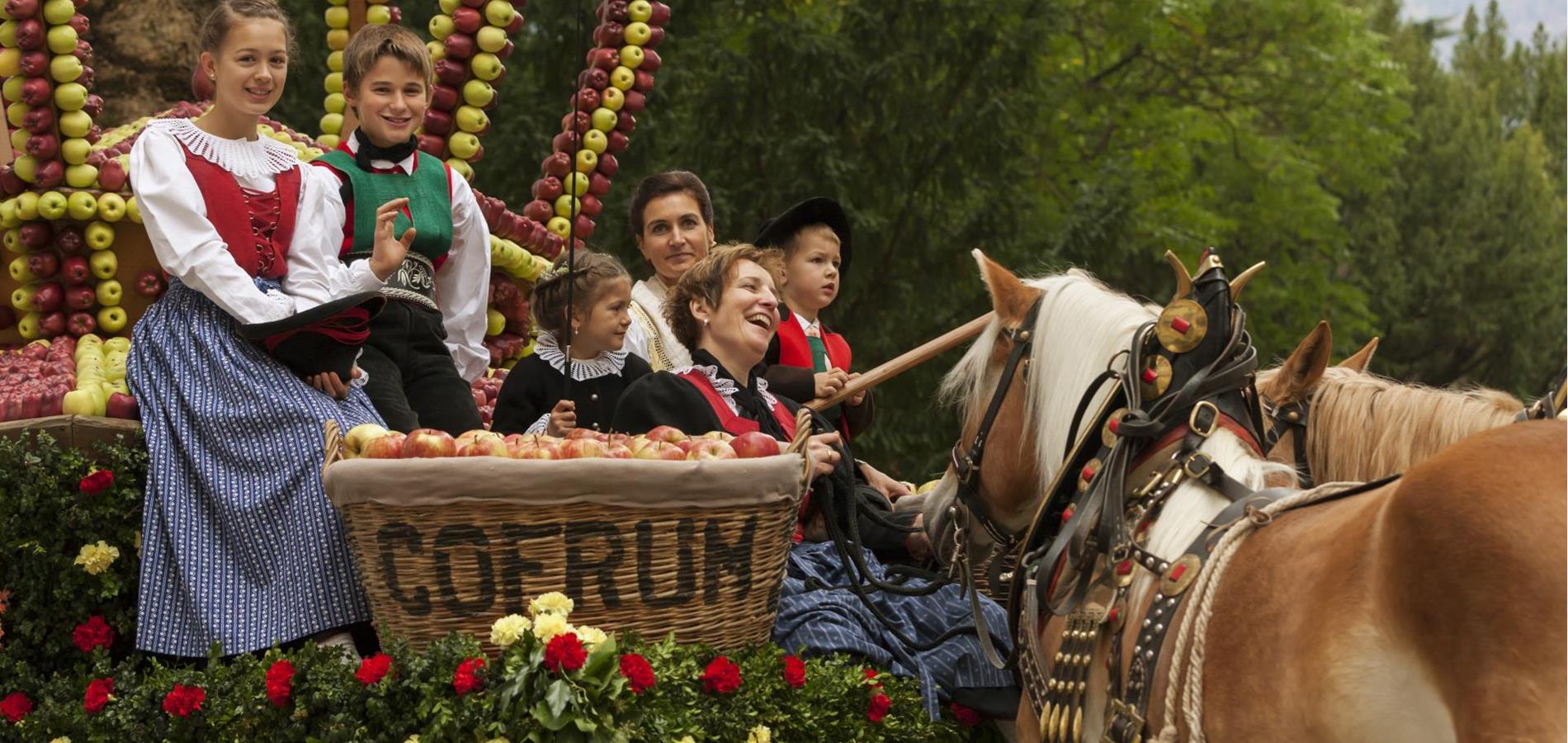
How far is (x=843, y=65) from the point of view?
1375 centimetres

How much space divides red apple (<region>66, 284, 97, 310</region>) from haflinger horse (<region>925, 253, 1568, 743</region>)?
2501 millimetres

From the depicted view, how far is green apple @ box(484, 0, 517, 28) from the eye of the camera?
534 centimetres

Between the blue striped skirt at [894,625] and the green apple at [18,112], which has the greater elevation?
the green apple at [18,112]

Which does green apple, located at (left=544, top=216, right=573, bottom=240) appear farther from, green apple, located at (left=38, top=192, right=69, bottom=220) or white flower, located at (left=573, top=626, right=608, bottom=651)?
white flower, located at (left=573, top=626, right=608, bottom=651)

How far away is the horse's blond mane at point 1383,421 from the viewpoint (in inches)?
147

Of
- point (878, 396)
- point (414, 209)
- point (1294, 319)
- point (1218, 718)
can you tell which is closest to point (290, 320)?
point (414, 209)

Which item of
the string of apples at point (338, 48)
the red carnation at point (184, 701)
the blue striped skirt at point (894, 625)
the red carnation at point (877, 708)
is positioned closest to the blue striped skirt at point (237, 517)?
the red carnation at point (184, 701)

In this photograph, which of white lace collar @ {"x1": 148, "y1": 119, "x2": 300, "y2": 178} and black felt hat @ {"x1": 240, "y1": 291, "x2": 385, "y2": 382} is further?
white lace collar @ {"x1": 148, "y1": 119, "x2": 300, "y2": 178}

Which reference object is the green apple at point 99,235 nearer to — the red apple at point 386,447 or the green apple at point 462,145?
the green apple at point 462,145

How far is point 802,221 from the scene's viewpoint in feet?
18.2

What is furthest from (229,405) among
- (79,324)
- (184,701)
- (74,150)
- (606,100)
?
(606,100)

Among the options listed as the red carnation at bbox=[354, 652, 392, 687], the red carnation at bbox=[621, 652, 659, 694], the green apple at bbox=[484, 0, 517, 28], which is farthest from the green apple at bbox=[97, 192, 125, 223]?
the red carnation at bbox=[621, 652, 659, 694]

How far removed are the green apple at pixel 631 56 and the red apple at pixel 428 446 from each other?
2.41 metres

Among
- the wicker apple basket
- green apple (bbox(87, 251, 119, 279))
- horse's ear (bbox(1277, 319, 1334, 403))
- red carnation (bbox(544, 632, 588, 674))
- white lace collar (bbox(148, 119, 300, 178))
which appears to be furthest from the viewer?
green apple (bbox(87, 251, 119, 279))
